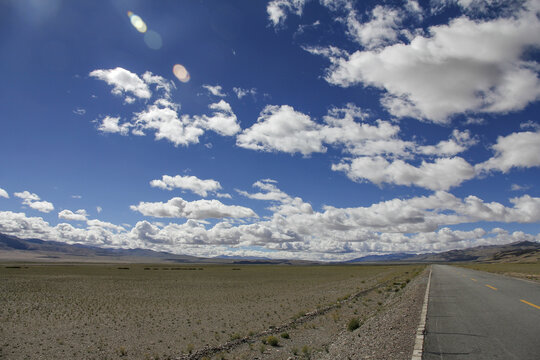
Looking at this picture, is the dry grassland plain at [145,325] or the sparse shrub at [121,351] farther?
the dry grassland plain at [145,325]

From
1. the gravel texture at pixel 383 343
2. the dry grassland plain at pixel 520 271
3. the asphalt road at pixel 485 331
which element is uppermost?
the asphalt road at pixel 485 331

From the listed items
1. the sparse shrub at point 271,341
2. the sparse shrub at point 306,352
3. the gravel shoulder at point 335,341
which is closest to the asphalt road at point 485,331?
the gravel shoulder at point 335,341

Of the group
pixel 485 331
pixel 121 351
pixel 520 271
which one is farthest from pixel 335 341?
pixel 520 271

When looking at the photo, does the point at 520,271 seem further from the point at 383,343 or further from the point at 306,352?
the point at 383,343

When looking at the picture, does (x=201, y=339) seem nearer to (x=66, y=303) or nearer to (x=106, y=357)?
(x=106, y=357)

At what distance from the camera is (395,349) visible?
30.9 feet

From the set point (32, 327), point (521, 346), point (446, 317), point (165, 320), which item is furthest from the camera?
point (165, 320)

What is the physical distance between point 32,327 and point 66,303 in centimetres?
1111

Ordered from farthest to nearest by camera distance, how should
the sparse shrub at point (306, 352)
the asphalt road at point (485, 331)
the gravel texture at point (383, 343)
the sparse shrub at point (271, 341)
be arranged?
the sparse shrub at point (271, 341) → the sparse shrub at point (306, 352) → the gravel texture at point (383, 343) → the asphalt road at point (485, 331)

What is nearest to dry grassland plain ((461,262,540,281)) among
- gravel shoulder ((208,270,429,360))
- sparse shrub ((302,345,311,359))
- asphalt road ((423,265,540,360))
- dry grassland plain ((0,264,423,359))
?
dry grassland plain ((0,264,423,359))

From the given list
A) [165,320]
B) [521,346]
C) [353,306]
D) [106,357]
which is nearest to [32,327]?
[165,320]

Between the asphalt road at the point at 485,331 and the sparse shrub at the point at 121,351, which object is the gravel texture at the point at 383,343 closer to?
the asphalt road at the point at 485,331

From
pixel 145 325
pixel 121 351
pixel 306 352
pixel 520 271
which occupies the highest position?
pixel 306 352

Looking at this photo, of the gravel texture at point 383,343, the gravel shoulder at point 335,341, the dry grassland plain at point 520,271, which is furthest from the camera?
the dry grassland plain at point 520,271
